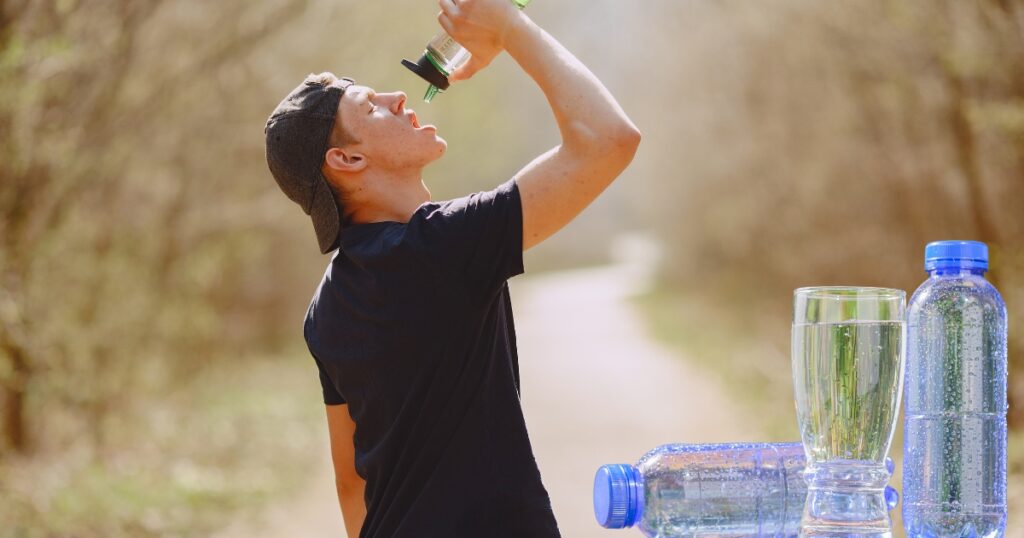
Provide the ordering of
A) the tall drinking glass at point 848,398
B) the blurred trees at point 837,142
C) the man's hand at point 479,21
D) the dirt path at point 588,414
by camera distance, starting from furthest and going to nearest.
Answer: the blurred trees at point 837,142
the dirt path at point 588,414
the man's hand at point 479,21
the tall drinking glass at point 848,398

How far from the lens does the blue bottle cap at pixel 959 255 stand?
2197 mm

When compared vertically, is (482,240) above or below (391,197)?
below

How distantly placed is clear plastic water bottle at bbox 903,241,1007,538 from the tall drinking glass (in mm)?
53

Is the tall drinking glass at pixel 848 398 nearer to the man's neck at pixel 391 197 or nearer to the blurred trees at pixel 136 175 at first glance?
the man's neck at pixel 391 197

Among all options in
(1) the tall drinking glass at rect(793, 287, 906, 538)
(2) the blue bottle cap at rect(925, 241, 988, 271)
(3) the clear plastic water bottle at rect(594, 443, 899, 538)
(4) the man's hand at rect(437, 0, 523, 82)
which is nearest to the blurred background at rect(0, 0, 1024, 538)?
(4) the man's hand at rect(437, 0, 523, 82)

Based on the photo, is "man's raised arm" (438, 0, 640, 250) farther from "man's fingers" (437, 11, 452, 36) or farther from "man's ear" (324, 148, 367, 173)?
"man's ear" (324, 148, 367, 173)

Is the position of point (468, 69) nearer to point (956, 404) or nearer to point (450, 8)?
point (450, 8)

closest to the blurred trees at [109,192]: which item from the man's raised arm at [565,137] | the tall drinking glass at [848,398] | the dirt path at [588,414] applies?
the dirt path at [588,414]

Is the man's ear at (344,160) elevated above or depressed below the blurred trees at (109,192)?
below

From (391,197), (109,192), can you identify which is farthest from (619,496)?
(109,192)

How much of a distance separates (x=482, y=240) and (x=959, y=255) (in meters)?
0.88

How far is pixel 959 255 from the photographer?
2201 mm

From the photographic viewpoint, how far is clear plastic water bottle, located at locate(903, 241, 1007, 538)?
→ 2.20m

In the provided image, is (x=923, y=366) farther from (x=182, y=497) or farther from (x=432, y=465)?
(x=182, y=497)
